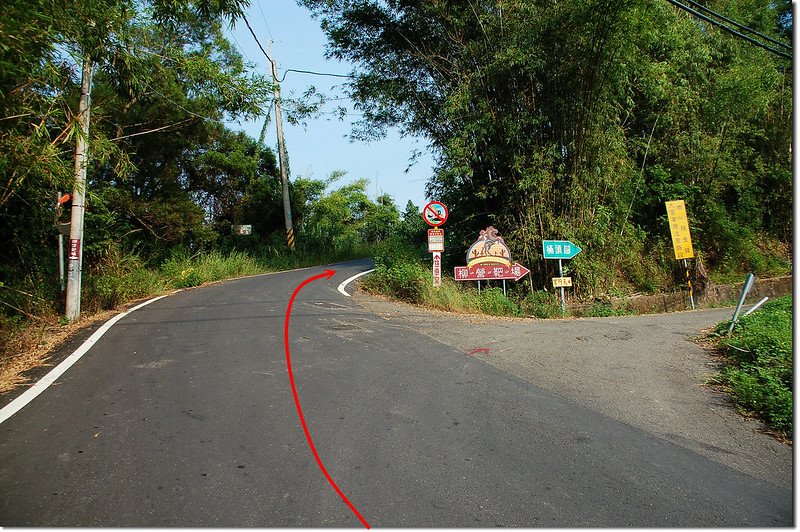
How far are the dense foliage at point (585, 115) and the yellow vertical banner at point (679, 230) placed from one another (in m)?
1.04

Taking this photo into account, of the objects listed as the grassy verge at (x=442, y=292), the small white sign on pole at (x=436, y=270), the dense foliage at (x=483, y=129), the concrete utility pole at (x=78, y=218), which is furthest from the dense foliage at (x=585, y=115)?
the concrete utility pole at (x=78, y=218)

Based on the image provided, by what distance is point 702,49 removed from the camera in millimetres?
15406

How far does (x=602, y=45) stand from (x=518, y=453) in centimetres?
1014

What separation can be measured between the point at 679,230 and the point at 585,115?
5184mm

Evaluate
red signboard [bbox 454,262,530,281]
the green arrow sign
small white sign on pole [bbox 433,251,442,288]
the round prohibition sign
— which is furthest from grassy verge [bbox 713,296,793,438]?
the round prohibition sign

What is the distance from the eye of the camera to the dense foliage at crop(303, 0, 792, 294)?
39.9ft

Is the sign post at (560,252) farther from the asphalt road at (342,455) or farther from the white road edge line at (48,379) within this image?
the white road edge line at (48,379)

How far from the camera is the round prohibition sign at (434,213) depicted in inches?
493

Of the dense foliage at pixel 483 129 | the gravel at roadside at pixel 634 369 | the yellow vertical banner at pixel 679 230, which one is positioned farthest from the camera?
the yellow vertical banner at pixel 679 230

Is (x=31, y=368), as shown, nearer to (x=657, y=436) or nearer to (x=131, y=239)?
(x=657, y=436)

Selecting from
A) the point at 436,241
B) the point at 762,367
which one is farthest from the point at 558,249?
the point at 762,367

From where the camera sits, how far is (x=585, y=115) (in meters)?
12.7

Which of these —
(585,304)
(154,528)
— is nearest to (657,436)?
(154,528)

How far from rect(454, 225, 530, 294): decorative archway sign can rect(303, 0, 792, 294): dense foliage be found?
637mm
